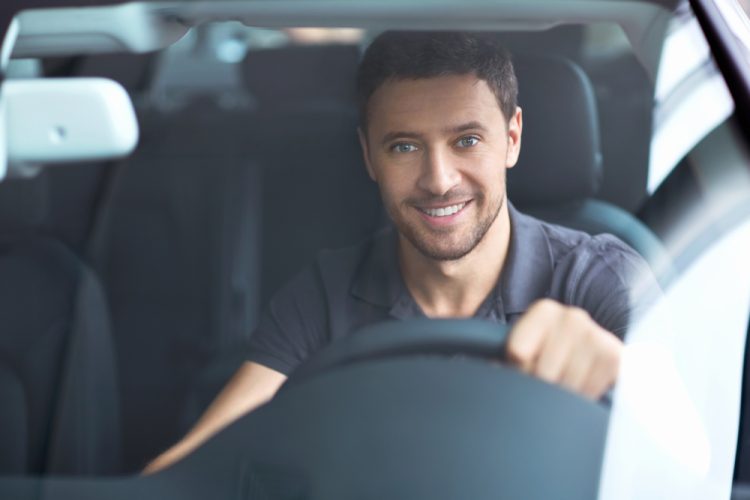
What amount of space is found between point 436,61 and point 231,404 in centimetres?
54

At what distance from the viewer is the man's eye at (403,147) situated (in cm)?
122

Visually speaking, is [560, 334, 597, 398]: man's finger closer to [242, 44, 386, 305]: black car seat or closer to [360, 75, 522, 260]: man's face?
[360, 75, 522, 260]: man's face

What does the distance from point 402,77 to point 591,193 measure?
1.02 ft

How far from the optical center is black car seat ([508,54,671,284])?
1.27 metres

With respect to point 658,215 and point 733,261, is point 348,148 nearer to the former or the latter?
point 658,215

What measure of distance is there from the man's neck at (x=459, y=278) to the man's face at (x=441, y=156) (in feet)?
0.04

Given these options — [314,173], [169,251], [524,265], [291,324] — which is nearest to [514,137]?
[524,265]

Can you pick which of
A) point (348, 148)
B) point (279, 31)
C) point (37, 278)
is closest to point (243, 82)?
point (279, 31)

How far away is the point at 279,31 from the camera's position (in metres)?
1.48

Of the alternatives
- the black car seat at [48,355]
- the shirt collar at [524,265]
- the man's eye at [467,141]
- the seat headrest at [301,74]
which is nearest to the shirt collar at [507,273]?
the shirt collar at [524,265]

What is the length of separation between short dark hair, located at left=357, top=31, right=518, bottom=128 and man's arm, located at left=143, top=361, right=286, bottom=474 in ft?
1.21

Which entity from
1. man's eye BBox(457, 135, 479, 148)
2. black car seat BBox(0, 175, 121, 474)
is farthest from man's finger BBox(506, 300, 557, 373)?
black car seat BBox(0, 175, 121, 474)

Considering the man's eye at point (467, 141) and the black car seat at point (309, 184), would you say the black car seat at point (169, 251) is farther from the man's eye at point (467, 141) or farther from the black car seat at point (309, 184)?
the man's eye at point (467, 141)

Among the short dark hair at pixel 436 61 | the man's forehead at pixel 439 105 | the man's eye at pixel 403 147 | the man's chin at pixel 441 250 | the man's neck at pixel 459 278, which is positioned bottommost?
the man's neck at pixel 459 278
